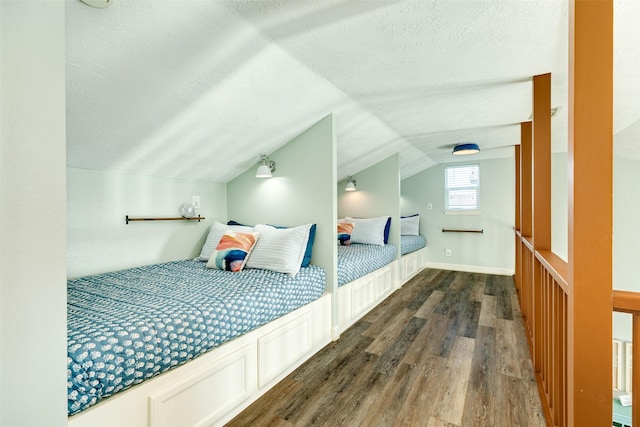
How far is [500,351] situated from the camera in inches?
93.8

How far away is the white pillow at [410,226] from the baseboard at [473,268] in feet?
2.50

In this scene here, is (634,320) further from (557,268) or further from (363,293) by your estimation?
(363,293)

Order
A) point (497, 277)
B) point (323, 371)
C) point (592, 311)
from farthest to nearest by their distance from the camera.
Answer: point (497, 277) < point (323, 371) < point (592, 311)

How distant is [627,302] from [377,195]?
11.6 ft

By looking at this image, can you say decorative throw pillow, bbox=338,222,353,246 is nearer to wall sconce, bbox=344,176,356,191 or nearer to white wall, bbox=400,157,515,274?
wall sconce, bbox=344,176,356,191

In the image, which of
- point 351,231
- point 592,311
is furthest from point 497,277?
point 592,311

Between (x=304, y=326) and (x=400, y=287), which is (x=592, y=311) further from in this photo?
(x=400, y=287)

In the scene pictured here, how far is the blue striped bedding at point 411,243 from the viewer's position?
4.61 m

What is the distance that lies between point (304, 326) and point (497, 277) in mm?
4131

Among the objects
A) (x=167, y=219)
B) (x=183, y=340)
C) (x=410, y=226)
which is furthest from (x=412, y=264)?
(x=183, y=340)

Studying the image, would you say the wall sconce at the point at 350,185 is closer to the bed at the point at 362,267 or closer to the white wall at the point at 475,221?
the bed at the point at 362,267

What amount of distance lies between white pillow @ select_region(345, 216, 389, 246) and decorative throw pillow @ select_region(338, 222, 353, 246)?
0.08 meters

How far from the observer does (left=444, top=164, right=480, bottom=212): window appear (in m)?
5.44

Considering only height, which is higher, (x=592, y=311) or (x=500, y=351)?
(x=592, y=311)
